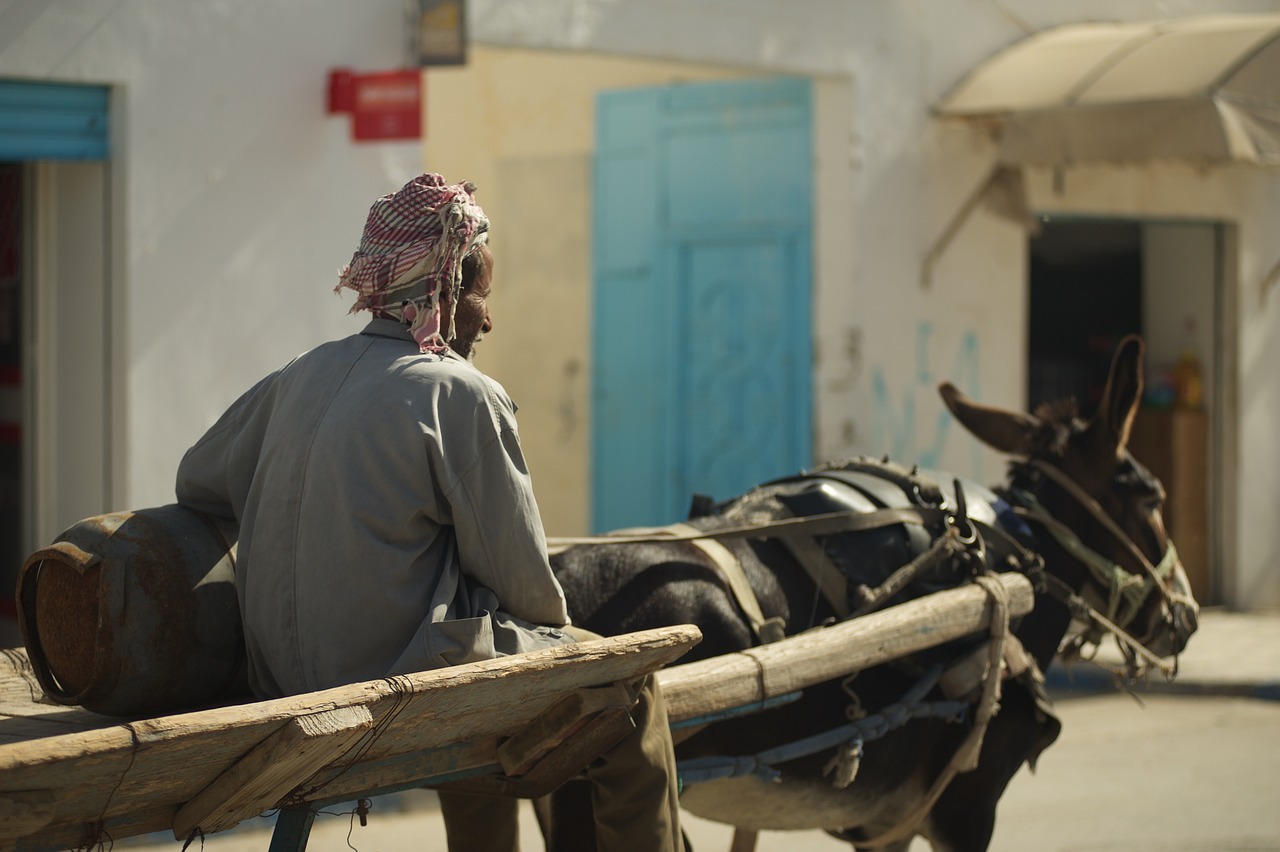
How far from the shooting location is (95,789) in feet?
6.90

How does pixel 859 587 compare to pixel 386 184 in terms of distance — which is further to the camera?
pixel 386 184

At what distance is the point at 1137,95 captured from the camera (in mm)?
8078

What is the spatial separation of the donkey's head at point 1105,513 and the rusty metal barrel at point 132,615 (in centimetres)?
228

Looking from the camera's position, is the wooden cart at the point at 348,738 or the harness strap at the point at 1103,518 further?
the harness strap at the point at 1103,518

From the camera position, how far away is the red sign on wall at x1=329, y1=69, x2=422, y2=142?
6.30 metres

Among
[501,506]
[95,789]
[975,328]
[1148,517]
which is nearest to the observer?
[95,789]

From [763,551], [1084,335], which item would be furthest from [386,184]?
[1084,335]

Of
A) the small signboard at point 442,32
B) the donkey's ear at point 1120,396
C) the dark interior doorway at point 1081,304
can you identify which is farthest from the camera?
the dark interior doorway at point 1081,304

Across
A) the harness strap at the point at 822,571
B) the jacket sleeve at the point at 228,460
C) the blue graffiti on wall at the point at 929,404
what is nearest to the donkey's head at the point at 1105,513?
the harness strap at the point at 822,571

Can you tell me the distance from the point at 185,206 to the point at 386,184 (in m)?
0.89

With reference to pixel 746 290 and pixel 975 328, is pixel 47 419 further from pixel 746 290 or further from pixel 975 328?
pixel 975 328

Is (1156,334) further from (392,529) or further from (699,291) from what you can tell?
(392,529)

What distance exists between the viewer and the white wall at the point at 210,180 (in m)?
5.86

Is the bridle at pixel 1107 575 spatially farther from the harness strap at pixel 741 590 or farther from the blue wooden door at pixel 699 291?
→ the blue wooden door at pixel 699 291
